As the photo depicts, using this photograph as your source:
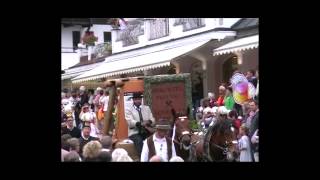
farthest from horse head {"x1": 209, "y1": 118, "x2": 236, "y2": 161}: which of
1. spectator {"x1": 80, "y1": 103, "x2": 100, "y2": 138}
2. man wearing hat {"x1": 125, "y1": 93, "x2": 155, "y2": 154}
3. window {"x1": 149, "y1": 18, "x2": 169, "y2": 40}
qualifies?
spectator {"x1": 80, "y1": 103, "x2": 100, "y2": 138}

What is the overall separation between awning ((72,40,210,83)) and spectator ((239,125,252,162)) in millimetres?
1050

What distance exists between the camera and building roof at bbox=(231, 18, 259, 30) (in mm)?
9125

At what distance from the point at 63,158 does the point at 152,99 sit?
111 centimetres

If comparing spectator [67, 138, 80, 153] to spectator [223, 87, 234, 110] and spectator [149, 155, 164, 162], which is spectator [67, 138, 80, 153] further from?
spectator [223, 87, 234, 110]

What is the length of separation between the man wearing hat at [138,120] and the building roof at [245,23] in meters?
1.24

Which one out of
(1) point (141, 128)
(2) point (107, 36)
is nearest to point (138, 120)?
(1) point (141, 128)

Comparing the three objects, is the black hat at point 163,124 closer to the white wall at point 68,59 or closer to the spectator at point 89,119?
A: the spectator at point 89,119

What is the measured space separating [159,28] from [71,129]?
142 cm

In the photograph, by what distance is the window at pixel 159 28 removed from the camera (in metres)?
9.49

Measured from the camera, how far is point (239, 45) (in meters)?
9.38
